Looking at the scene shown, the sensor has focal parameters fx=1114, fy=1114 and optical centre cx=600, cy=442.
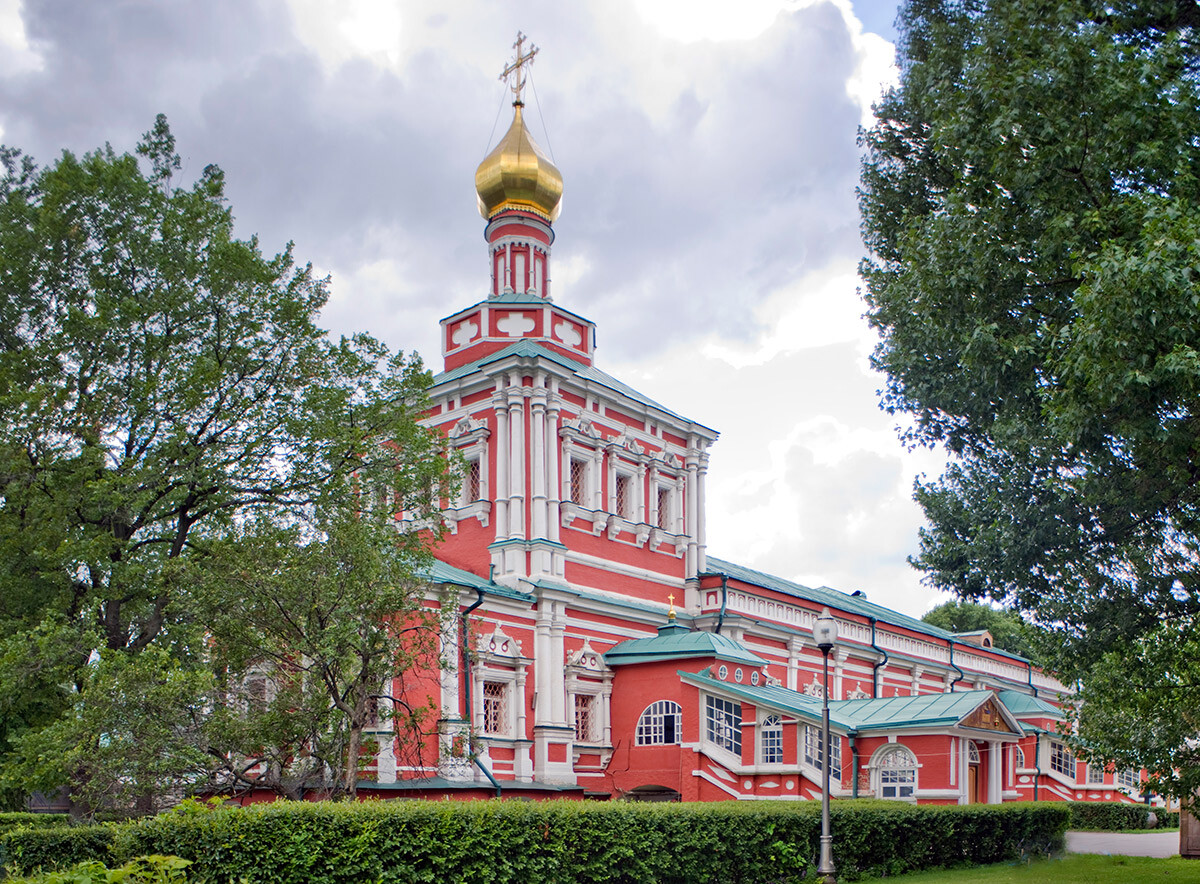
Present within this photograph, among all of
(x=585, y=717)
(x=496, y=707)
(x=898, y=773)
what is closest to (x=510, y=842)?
(x=496, y=707)

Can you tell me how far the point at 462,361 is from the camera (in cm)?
2503

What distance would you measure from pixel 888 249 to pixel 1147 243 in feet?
18.5

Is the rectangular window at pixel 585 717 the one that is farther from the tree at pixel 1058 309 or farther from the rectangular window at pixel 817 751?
the tree at pixel 1058 309

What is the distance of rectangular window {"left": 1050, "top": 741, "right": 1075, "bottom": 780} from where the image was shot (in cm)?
2975

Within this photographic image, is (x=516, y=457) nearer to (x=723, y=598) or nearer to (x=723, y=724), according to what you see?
(x=723, y=598)

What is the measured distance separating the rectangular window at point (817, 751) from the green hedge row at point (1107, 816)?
11.2 metres

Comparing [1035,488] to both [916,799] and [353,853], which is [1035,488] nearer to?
[916,799]

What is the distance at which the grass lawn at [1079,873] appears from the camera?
46.3 feet

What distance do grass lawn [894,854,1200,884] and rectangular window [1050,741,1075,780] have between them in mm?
13110

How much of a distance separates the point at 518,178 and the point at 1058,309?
15774mm

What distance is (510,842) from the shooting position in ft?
35.5

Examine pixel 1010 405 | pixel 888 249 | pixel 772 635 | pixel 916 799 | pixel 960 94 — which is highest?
pixel 960 94

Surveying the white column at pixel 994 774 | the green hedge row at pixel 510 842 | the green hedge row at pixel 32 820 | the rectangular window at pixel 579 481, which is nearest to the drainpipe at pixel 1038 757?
the white column at pixel 994 774

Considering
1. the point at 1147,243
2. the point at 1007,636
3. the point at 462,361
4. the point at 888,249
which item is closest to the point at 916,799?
the point at 888,249
